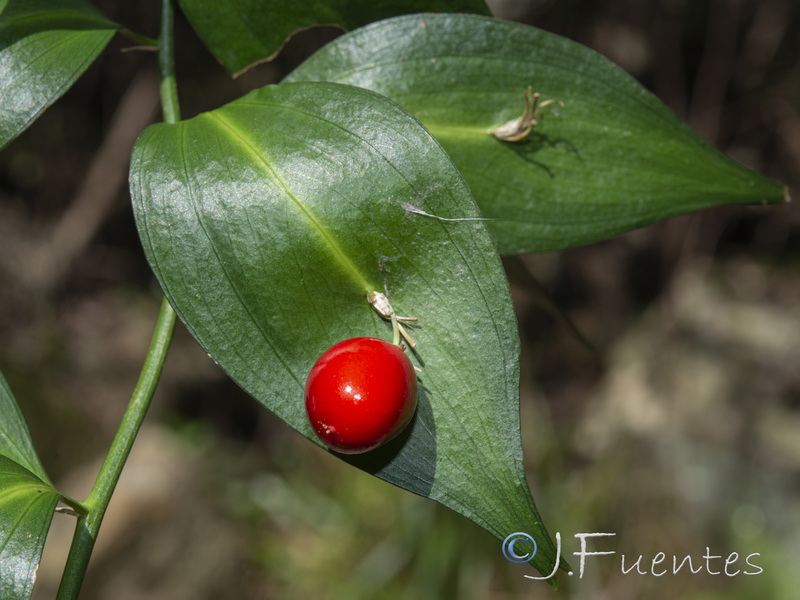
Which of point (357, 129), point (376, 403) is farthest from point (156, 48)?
point (376, 403)

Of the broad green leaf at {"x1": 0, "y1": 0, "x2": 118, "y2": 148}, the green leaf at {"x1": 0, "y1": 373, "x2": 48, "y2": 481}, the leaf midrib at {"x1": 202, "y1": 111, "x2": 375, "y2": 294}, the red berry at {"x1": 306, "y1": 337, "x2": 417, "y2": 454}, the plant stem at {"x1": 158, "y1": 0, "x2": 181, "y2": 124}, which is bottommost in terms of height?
the green leaf at {"x1": 0, "y1": 373, "x2": 48, "y2": 481}

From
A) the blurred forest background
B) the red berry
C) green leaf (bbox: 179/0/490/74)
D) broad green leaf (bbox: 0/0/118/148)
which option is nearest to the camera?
the red berry

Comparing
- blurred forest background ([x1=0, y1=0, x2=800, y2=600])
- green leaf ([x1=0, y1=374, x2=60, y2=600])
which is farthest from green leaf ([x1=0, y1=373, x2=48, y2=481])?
blurred forest background ([x1=0, y1=0, x2=800, y2=600])

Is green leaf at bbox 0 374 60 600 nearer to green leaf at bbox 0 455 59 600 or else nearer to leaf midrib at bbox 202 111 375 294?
green leaf at bbox 0 455 59 600

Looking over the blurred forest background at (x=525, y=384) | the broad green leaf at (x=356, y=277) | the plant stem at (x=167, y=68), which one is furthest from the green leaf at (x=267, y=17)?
the blurred forest background at (x=525, y=384)

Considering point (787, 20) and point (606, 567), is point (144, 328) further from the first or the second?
point (787, 20)

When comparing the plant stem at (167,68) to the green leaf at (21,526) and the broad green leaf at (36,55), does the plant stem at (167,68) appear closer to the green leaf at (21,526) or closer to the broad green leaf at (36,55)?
the broad green leaf at (36,55)
